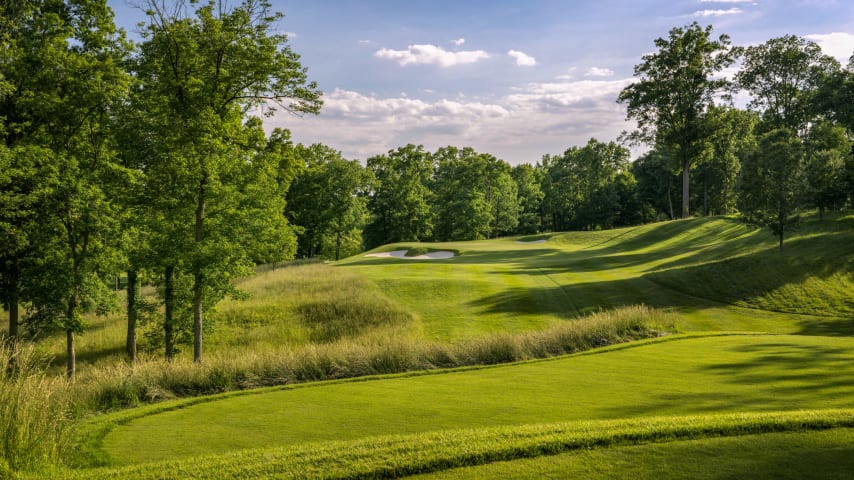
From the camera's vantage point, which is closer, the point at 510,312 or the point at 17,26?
the point at 17,26

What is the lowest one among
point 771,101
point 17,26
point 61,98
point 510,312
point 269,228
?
point 510,312

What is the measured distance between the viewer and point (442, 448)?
18.5ft

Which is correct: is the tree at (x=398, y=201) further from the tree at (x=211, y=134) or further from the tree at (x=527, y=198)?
the tree at (x=211, y=134)

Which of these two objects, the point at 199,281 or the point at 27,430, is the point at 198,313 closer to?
the point at 199,281

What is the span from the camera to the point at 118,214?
18984 millimetres

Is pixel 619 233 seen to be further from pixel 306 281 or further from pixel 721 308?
pixel 306 281

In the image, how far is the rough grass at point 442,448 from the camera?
5.32 metres

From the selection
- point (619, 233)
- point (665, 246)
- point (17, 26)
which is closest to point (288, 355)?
point (17, 26)

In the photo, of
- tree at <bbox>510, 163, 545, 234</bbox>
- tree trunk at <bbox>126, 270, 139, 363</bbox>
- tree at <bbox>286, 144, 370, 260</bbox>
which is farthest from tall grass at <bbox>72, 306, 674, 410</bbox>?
tree at <bbox>510, 163, 545, 234</bbox>

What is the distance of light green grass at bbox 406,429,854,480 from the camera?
15.6 ft

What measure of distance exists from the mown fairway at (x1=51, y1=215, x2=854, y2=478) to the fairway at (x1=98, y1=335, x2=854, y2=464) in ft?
0.13

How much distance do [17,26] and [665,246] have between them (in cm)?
4214

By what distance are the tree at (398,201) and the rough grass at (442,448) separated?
65.3m

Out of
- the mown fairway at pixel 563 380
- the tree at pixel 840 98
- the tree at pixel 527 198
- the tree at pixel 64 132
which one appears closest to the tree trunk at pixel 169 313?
the mown fairway at pixel 563 380
